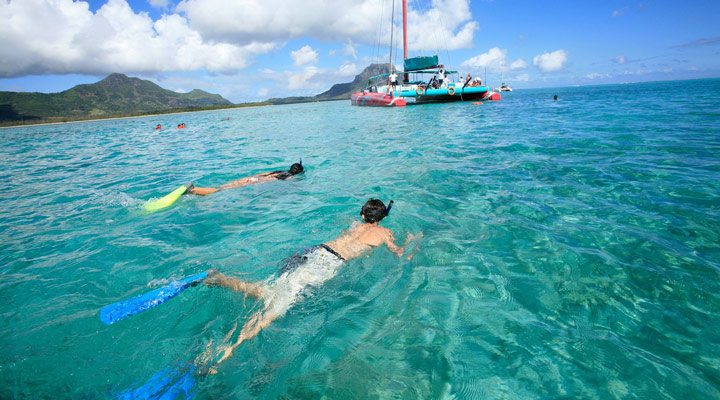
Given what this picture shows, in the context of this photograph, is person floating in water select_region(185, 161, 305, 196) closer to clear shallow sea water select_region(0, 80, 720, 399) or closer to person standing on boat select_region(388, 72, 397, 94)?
clear shallow sea water select_region(0, 80, 720, 399)

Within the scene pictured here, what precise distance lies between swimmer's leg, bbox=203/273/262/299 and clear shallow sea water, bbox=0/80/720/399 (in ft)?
0.38

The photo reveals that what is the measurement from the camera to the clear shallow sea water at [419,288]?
2578mm

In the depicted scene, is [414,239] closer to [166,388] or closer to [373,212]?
[373,212]

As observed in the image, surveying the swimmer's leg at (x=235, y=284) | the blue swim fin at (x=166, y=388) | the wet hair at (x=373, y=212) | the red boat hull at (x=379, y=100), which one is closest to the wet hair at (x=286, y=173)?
the wet hair at (x=373, y=212)

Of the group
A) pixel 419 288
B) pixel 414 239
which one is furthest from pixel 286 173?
pixel 419 288

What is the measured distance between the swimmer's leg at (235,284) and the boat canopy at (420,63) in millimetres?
41313

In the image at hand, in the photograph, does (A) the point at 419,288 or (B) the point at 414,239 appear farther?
(B) the point at 414,239

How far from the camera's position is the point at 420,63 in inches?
1614

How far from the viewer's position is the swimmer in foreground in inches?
125

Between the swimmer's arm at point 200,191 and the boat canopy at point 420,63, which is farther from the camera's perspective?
the boat canopy at point 420,63

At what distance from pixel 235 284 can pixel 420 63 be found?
139ft

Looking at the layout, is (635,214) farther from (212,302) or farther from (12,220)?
(12,220)

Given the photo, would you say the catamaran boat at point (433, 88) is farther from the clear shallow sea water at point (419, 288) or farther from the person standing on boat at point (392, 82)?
the clear shallow sea water at point (419, 288)

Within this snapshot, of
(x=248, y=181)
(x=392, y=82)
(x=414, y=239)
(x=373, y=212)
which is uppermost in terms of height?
(x=392, y=82)
